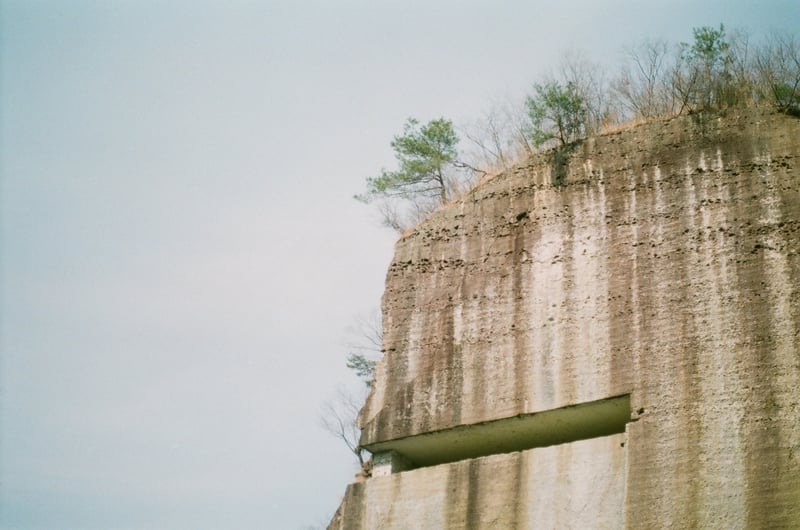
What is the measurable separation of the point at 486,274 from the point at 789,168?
9.08 feet

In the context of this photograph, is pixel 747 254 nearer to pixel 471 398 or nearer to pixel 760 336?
pixel 760 336

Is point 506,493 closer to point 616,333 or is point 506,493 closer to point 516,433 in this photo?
point 516,433

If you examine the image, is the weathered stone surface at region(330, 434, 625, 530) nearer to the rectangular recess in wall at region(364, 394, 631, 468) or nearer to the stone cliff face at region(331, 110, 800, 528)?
the stone cliff face at region(331, 110, 800, 528)

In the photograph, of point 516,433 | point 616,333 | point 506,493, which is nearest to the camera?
point 506,493

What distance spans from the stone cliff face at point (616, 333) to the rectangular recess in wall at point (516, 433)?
0.10 meters

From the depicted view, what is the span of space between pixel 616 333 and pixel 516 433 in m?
1.23

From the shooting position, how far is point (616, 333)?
736 cm

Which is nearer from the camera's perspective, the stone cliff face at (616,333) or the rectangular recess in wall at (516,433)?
the stone cliff face at (616,333)

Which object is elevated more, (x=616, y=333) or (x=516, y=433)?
(x=616, y=333)

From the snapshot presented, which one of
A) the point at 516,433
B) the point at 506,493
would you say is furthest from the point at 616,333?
the point at 506,493

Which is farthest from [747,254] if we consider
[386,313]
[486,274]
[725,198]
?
[386,313]

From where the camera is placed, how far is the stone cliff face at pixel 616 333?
6.52 metres

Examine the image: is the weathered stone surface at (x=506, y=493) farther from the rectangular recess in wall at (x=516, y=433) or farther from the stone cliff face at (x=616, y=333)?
the rectangular recess in wall at (x=516, y=433)

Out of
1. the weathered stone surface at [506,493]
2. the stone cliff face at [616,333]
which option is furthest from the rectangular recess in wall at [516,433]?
the weathered stone surface at [506,493]
